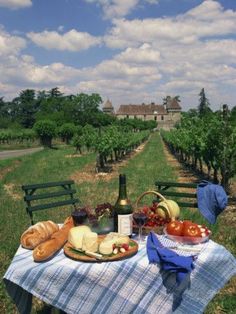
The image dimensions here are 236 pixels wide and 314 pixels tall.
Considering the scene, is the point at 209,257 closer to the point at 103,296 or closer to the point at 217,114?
the point at 103,296

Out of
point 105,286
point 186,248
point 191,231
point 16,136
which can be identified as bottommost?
point 16,136

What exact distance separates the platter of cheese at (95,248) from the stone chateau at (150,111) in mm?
139740

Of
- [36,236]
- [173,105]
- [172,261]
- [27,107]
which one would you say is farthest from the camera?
[173,105]

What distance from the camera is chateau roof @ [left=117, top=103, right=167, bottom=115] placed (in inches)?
5659

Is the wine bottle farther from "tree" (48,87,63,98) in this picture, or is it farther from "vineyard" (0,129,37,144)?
"tree" (48,87,63,98)

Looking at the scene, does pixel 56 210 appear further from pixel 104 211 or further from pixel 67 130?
pixel 67 130

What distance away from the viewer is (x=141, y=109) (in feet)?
478

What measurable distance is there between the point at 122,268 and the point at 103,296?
0.25 metres

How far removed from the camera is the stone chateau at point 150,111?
14362cm

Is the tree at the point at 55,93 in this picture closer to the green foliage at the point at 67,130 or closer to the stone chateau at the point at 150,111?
the stone chateau at the point at 150,111

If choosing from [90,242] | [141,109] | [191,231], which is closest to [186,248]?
[191,231]

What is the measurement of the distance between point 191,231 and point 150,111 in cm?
14374

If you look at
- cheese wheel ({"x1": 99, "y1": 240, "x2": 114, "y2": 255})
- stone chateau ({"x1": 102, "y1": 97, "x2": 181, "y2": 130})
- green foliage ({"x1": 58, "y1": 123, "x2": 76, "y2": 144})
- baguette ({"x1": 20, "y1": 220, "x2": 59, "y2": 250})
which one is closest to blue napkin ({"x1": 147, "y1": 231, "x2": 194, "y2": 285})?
cheese wheel ({"x1": 99, "y1": 240, "x2": 114, "y2": 255})

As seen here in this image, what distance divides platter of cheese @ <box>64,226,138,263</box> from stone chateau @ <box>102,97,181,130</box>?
139740mm
